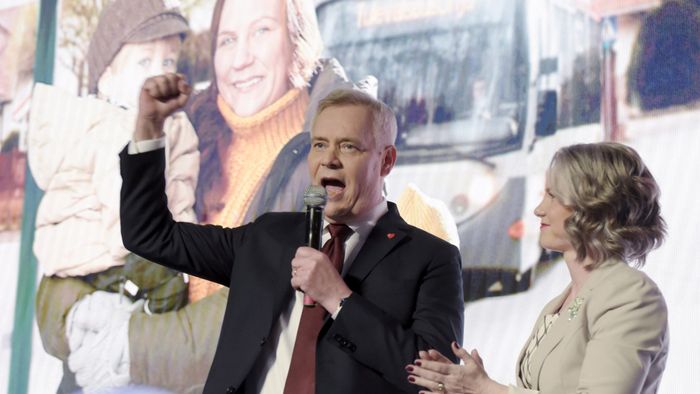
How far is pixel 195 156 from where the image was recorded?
443 centimetres

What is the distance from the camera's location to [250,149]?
14.1 ft

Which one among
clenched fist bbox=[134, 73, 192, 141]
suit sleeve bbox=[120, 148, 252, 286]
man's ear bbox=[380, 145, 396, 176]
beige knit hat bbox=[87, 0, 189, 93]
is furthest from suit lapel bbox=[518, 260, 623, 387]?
beige knit hat bbox=[87, 0, 189, 93]

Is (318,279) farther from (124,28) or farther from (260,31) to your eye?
(124,28)

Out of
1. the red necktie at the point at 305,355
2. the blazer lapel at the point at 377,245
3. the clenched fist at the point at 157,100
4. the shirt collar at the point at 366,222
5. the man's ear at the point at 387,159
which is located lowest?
the red necktie at the point at 305,355

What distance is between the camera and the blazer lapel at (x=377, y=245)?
2309mm

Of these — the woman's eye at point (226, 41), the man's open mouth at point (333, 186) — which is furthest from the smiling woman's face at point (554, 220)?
the woman's eye at point (226, 41)

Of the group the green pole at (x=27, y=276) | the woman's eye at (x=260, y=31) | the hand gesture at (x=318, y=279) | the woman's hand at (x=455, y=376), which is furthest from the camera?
the green pole at (x=27, y=276)

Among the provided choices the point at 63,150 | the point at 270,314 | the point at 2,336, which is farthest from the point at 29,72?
the point at 270,314

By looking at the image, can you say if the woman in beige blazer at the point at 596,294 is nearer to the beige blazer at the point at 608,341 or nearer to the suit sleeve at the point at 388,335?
the beige blazer at the point at 608,341

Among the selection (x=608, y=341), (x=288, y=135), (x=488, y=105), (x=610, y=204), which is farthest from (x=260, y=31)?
(x=608, y=341)

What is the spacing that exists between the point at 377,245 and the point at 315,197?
0.22 metres

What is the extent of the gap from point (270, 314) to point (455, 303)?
43cm

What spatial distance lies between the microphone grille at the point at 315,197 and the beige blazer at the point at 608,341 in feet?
1.92

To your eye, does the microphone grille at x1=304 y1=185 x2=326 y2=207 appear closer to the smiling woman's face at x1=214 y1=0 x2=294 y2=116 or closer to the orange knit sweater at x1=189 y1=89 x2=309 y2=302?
the orange knit sweater at x1=189 y1=89 x2=309 y2=302
